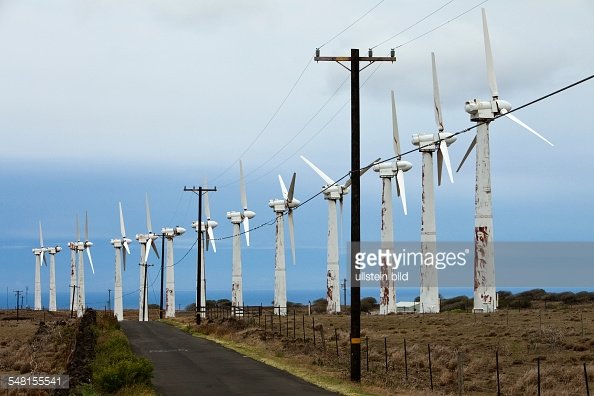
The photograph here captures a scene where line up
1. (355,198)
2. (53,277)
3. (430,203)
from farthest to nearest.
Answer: (53,277)
(430,203)
(355,198)

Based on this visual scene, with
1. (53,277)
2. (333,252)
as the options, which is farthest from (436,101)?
(53,277)

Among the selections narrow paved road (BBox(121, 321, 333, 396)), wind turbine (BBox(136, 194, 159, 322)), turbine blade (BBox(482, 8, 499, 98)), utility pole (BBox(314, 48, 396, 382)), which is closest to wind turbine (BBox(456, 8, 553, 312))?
turbine blade (BBox(482, 8, 499, 98))

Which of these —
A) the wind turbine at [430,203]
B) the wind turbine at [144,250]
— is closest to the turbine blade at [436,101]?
the wind turbine at [430,203]

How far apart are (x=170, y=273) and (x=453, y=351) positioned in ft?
252

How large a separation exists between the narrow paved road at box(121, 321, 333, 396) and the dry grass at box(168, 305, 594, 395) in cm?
140

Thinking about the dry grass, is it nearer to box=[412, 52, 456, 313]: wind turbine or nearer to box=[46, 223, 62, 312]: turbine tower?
box=[412, 52, 456, 313]: wind turbine

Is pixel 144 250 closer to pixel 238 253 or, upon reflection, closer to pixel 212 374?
pixel 238 253

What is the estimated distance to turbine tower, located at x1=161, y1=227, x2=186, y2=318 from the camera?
110562 millimetres

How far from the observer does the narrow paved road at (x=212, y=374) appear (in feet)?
83.8

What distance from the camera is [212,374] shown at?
30.1 meters

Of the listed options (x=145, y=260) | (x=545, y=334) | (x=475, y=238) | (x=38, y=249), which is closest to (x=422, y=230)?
(x=475, y=238)

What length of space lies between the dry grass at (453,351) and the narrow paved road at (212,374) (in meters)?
1.40

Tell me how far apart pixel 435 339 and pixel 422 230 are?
16893 mm

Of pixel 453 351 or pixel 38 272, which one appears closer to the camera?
pixel 453 351
